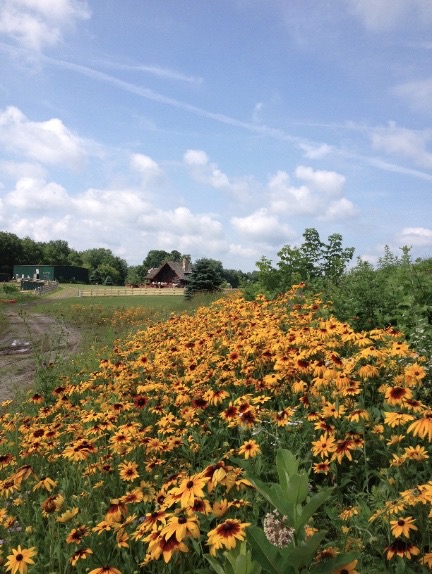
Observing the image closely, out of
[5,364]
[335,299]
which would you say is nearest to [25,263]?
[5,364]

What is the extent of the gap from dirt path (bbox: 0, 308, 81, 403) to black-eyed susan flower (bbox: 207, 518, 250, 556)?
5663 mm

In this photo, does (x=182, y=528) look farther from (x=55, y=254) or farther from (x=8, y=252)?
(x=55, y=254)

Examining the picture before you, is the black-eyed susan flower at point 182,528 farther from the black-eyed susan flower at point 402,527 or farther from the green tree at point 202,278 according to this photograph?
the green tree at point 202,278

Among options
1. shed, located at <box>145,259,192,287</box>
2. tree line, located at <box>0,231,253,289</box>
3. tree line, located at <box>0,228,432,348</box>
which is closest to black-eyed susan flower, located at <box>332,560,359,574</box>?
tree line, located at <box>0,228,432,348</box>

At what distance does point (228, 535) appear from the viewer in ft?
6.68

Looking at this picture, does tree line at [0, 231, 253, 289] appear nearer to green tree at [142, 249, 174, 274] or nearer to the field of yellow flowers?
green tree at [142, 249, 174, 274]

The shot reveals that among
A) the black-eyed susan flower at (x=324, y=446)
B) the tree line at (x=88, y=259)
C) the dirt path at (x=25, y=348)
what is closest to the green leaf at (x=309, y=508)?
the black-eyed susan flower at (x=324, y=446)

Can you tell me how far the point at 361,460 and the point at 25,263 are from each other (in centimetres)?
10989

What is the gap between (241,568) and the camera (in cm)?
166

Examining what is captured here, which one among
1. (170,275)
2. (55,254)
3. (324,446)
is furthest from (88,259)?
(324,446)

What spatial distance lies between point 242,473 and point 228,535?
88 cm

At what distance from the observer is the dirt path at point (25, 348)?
9.58 metres

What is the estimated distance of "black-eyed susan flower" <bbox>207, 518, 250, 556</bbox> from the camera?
6.54 feet

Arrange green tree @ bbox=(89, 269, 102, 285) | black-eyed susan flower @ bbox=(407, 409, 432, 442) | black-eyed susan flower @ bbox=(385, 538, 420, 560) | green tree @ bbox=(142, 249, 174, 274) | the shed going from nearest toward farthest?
1. black-eyed susan flower @ bbox=(385, 538, 420, 560)
2. black-eyed susan flower @ bbox=(407, 409, 432, 442)
3. the shed
4. green tree @ bbox=(89, 269, 102, 285)
5. green tree @ bbox=(142, 249, 174, 274)
